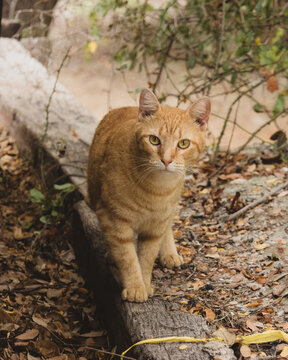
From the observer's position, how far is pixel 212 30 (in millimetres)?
5109

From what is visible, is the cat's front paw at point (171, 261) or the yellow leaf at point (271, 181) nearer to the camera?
the cat's front paw at point (171, 261)

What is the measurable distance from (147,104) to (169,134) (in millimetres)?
A: 228

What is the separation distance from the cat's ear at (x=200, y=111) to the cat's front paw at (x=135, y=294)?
3.22ft

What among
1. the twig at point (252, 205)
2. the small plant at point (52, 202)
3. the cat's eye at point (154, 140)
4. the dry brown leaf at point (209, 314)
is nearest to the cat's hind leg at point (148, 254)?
the dry brown leaf at point (209, 314)

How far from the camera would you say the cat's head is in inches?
102

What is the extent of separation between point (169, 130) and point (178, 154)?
0.14 metres

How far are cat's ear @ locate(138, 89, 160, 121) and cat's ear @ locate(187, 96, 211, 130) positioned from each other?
198mm

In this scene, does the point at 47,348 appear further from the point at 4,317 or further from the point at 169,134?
the point at 169,134

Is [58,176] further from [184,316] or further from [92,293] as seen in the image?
[184,316]

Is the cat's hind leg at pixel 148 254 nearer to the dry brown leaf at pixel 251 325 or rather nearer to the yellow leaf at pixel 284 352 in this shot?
the dry brown leaf at pixel 251 325

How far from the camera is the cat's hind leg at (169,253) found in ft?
10.4

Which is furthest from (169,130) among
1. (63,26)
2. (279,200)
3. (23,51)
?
(63,26)

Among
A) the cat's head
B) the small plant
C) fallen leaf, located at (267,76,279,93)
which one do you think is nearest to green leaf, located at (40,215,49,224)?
the small plant

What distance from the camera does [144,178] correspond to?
2742 mm
